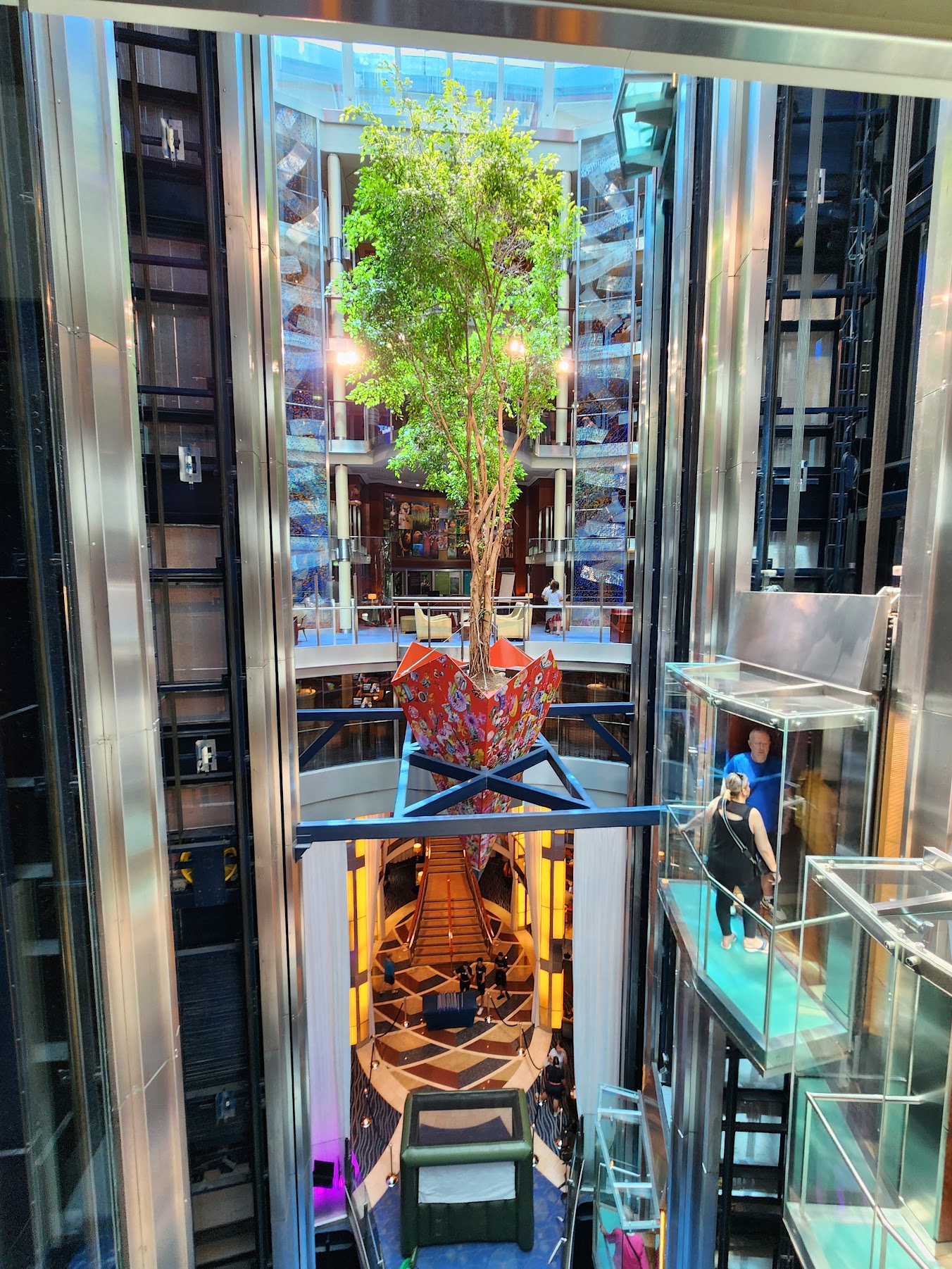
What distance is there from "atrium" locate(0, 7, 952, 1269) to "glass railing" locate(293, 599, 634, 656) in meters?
0.58

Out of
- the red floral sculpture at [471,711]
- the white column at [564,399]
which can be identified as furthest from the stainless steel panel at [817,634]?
the white column at [564,399]

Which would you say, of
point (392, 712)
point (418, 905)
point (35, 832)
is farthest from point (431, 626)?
point (35, 832)

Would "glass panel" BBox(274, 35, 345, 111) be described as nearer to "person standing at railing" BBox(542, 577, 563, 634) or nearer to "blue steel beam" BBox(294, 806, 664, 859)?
"person standing at railing" BBox(542, 577, 563, 634)

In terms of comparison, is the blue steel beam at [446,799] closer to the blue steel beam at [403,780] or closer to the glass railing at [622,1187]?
the blue steel beam at [403,780]

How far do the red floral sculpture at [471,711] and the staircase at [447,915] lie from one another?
4849mm

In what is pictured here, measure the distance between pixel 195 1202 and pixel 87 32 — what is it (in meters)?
6.12

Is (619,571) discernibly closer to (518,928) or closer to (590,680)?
(590,680)

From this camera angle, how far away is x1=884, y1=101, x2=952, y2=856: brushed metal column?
6.94 ft

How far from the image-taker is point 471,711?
527 cm

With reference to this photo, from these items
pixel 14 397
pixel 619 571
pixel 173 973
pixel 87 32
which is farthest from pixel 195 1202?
pixel 619 571

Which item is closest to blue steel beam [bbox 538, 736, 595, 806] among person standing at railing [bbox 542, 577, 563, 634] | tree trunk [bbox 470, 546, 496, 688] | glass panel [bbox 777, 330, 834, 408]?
tree trunk [bbox 470, 546, 496, 688]

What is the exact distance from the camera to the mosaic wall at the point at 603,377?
11.6 metres

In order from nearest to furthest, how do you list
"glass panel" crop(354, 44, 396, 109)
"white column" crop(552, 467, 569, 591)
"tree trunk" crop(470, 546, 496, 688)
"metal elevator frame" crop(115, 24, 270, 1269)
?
1. "metal elevator frame" crop(115, 24, 270, 1269)
2. "tree trunk" crop(470, 546, 496, 688)
3. "glass panel" crop(354, 44, 396, 109)
4. "white column" crop(552, 467, 569, 591)

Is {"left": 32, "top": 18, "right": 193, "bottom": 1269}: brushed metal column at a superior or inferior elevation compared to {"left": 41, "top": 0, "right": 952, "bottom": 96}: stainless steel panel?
inferior
